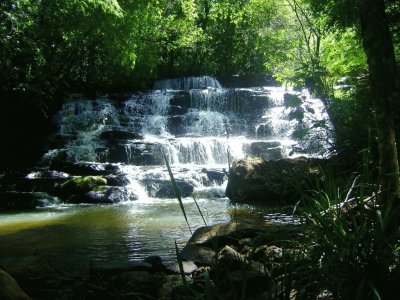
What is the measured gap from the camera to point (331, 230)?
224cm

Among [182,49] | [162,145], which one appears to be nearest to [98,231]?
[162,145]

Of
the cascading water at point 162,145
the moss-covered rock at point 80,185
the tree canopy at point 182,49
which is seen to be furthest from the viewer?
the moss-covered rock at point 80,185

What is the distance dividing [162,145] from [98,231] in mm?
8606

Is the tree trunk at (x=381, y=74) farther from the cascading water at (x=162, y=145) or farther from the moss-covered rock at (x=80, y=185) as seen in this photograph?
the moss-covered rock at (x=80, y=185)

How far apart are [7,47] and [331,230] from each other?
10572 mm

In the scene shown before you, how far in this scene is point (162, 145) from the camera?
1559cm

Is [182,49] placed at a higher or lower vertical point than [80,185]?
higher

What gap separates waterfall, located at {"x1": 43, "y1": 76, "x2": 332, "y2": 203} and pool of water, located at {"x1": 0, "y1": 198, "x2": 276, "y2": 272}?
2.61 m

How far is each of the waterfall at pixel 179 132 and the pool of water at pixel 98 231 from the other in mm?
2615

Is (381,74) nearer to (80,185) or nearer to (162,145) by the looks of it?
(80,185)

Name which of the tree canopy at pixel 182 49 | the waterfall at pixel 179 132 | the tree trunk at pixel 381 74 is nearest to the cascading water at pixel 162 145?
the waterfall at pixel 179 132

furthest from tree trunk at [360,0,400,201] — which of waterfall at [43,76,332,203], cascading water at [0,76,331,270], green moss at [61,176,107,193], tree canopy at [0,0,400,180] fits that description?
green moss at [61,176,107,193]

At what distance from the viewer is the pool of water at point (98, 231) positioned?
5.24 meters

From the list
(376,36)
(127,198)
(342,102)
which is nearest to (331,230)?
(376,36)
